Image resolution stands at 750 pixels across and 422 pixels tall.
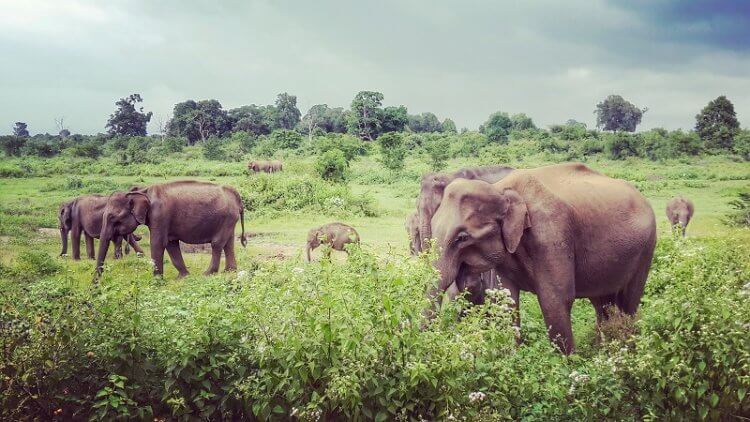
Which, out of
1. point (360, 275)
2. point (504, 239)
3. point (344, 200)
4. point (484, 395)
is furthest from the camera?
point (344, 200)

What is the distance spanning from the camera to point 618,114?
181 ft

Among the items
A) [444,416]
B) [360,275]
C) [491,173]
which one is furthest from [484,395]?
[491,173]

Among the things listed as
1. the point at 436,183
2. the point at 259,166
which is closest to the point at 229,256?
the point at 436,183

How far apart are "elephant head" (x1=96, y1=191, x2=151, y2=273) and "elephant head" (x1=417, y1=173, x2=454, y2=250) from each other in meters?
6.56

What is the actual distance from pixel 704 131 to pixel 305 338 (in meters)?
35.9

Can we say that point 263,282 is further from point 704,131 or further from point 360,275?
point 704,131

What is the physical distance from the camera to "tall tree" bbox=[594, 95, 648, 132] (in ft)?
179

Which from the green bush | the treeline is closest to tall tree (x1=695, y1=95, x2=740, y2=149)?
the treeline

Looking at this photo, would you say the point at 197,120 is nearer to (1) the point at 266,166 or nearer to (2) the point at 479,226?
(1) the point at 266,166

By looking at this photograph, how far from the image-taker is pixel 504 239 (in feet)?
22.6

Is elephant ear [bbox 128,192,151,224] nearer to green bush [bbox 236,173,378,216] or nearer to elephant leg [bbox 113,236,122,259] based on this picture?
elephant leg [bbox 113,236,122,259]

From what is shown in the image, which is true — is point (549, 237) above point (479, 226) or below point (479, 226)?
below

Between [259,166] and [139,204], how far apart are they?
21255 mm

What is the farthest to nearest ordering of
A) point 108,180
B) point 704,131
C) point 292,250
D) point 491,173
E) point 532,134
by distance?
point 532,134 < point 704,131 < point 108,180 < point 292,250 < point 491,173
